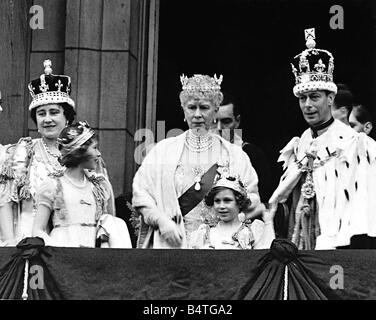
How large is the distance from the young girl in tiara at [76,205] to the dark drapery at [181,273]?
48 cm

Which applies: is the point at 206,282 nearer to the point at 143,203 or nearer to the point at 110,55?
the point at 143,203

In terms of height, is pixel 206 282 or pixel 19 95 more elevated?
pixel 19 95

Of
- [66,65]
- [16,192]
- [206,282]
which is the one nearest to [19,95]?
[66,65]

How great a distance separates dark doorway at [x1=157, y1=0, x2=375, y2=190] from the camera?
20344mm

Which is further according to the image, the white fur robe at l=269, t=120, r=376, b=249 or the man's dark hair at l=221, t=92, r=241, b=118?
the man's dark hair at l=221, t=92, r=241, b=118

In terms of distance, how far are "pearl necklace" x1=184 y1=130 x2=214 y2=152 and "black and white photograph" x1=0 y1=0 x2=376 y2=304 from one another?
0.02m

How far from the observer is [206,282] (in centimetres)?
1716

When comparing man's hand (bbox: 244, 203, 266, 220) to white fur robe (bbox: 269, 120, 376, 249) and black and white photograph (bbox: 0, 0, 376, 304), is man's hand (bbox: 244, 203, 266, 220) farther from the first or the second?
white fur robe (bbox: 269, 120, 376, 249)

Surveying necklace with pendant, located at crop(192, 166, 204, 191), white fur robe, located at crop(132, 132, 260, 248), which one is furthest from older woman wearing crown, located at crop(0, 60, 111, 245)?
necklace with pendant, located at crop(192, 166, 204, 191)

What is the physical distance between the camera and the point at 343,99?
19.3m

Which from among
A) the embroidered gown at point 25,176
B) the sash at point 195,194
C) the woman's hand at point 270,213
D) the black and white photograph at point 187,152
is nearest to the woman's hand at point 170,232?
the black and white photograph at point 187,152

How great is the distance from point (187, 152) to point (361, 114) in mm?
1851

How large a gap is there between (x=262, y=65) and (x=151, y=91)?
3.47 ft
